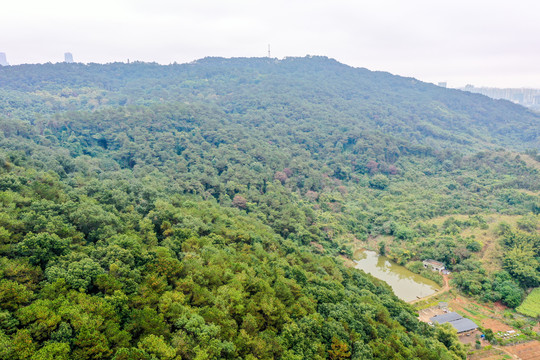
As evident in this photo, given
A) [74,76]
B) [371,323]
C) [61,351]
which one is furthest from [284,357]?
[74,76]

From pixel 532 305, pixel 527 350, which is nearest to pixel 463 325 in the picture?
pixel 527 350

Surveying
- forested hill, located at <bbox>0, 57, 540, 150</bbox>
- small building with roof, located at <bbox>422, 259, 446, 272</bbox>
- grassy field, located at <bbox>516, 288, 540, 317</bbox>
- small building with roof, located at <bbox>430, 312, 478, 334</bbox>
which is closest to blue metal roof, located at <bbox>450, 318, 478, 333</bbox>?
small building with roof, located at <bbox>430, 312, 478, 334</bbox>

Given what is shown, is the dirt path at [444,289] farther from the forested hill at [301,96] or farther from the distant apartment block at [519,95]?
the distant apartment block at [519,95]

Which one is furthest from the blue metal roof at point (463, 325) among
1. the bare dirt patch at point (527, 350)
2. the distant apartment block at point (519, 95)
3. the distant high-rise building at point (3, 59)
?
the distant apartment block at point (519, 95)

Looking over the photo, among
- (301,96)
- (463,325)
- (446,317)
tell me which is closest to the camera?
(463,325)

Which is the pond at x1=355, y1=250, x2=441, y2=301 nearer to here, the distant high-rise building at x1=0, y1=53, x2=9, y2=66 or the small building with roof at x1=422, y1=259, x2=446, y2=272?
the small building with roof at x1=422, y1=259, x2=446, y2=272

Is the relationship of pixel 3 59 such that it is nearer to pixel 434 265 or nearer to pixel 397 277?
pixel 397 277
